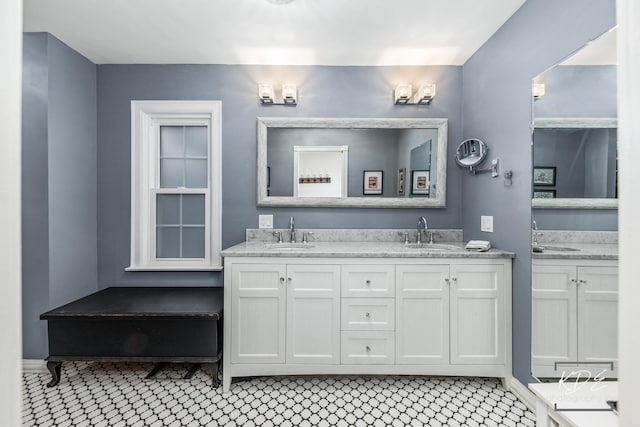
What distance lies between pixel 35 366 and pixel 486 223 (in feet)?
11.6

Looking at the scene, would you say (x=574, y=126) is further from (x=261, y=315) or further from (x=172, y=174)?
(x=172, y=174)

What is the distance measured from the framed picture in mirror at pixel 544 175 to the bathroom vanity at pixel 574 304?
11.1 inches

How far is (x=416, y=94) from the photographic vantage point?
2.68 meters

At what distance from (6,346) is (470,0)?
2517 mm

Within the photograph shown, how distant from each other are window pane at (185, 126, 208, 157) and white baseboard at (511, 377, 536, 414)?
9.59 ft

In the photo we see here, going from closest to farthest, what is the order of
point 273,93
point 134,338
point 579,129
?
point 579,129
point 134,338
point 273,93

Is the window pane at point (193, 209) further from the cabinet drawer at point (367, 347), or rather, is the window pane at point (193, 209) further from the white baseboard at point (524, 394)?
the white baseboard at point (524, 394)

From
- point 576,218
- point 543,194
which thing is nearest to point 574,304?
point 576,218

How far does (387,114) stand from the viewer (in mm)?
2727

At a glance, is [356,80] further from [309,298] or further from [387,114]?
[309,298]

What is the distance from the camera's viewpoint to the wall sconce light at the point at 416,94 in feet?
8.61

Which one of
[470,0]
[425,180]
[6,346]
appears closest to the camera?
[6,346]

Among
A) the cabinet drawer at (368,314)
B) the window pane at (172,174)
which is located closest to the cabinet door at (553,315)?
the cabinet drawer at (368,314)

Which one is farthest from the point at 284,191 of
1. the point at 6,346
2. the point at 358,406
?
the point at 6,346
